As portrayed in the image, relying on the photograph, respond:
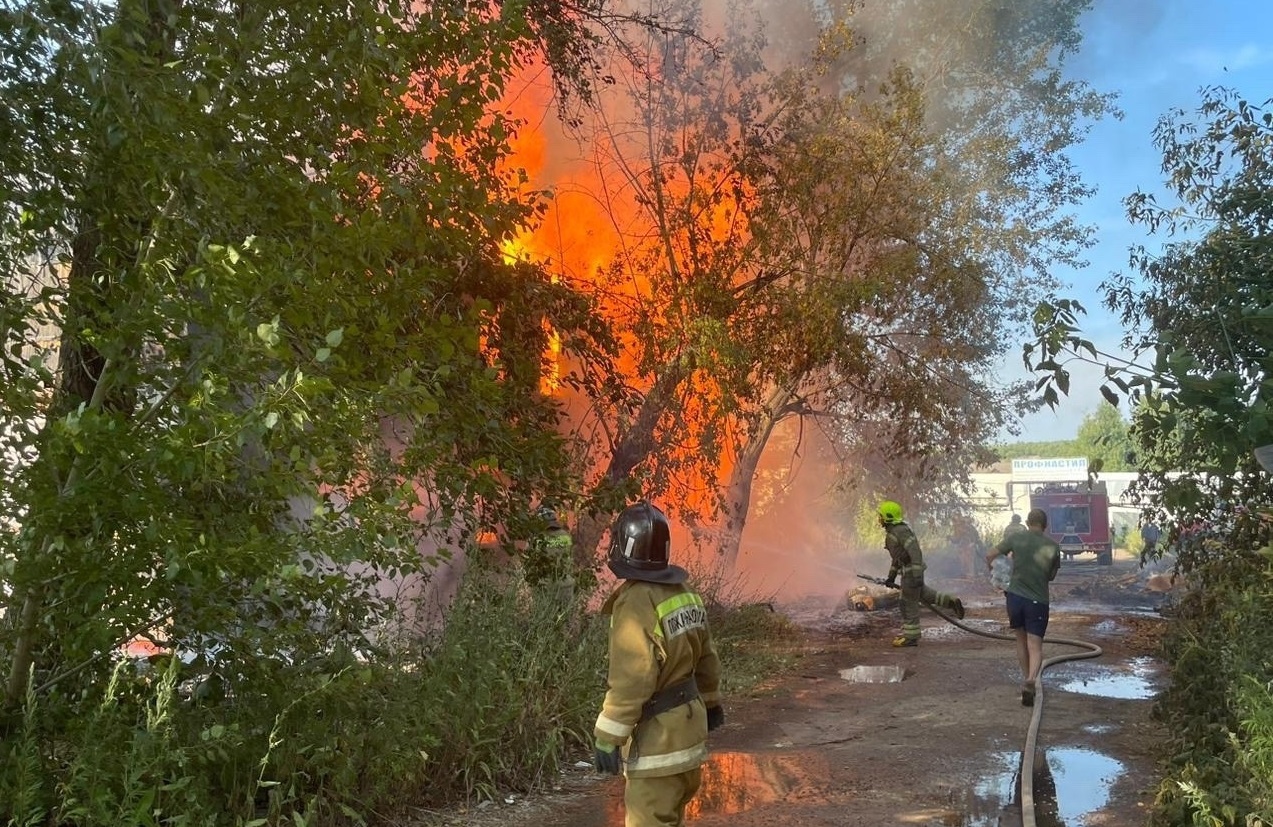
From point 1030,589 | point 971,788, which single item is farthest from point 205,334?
point 1030,589

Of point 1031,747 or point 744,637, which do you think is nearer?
point 1031,747

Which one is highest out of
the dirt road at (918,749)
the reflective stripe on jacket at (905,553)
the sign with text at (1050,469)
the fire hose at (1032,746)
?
the sign with text at (1050,469)

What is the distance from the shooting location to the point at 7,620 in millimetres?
4020

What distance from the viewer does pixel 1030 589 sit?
764 centimetres

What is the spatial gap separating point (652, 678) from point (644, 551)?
18.2 inches

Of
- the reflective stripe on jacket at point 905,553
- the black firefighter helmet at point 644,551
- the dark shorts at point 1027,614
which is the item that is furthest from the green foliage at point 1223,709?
the reflective stripe on jacket at point 905,553

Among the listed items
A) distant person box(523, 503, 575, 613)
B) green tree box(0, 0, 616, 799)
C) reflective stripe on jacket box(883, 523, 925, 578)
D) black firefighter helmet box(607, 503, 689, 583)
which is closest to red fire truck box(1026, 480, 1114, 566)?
reflective stripe on jacket box(883, 523, 925, 578)

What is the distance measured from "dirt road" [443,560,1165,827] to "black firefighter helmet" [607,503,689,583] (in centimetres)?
212

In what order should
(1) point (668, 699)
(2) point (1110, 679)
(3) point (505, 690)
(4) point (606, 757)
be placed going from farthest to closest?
(2) point (1110, 679) < (3) point (505, 690) < (1) point (668, 699) < (4) point (606, 757)

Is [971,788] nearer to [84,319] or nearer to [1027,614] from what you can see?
[1027,614]

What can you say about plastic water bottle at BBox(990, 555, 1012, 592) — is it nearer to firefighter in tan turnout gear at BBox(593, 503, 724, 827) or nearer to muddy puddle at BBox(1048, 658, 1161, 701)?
muddy puddle at BBox(1048, 658, 1161, 701)

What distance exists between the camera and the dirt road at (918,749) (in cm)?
506

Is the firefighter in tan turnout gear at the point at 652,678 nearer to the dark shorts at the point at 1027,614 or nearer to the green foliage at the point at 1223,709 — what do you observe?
the green foliage at the point at 1223,709

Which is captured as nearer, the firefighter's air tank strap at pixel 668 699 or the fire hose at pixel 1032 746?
the firefighter's air tank strap at pixel 668 699
